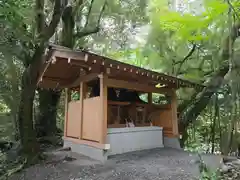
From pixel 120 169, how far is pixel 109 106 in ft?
8.39

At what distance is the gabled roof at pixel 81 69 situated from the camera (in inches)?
182

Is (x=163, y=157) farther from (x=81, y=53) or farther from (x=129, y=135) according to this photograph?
(x=81, y=53)

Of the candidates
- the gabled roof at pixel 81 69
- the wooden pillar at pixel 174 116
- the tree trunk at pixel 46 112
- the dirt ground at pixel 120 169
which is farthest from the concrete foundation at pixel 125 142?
the tree trunk at pixel 46 112

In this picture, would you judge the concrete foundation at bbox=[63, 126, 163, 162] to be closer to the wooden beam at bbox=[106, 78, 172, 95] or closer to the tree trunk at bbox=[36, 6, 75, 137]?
the wooden beam at bbox=[106, 78, 172, 95]

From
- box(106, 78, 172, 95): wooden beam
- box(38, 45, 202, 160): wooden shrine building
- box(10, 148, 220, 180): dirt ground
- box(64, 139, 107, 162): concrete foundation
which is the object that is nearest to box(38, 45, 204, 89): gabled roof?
box(38, 45, 202, 160): wooden shrine building

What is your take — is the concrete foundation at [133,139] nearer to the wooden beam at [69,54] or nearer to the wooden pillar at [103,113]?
the wooden pillar at [103,113]

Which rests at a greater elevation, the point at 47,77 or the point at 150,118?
the point at 47,77

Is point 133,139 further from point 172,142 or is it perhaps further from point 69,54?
point 69,54

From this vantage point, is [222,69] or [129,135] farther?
[222,69]

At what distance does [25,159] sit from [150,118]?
14.3ft

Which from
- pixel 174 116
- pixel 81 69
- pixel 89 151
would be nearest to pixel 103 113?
pixel 89 151

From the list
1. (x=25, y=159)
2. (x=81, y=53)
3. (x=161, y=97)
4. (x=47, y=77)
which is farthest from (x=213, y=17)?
(x=25, y=159)

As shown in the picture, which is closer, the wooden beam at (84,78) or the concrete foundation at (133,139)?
the concrete foundation at (133,139)

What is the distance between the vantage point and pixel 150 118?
7.59 meters
